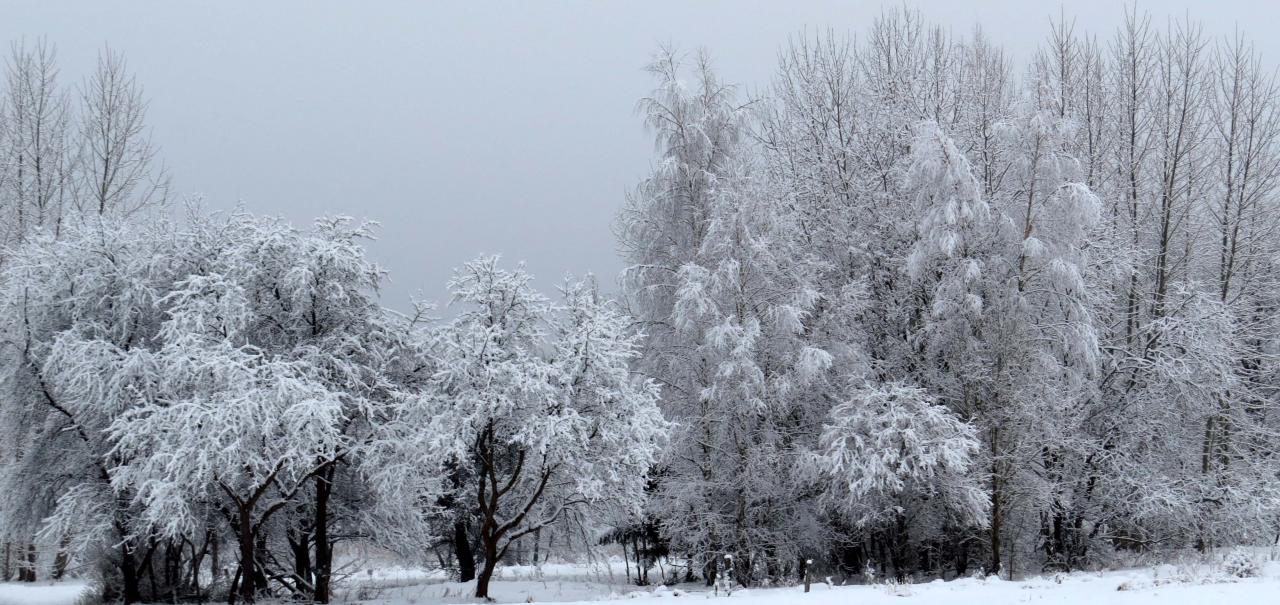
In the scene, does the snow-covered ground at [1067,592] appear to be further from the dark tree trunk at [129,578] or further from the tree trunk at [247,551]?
the dark tree trunk at [129,578]

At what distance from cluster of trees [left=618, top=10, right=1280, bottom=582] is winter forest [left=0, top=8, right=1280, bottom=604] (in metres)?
0.10

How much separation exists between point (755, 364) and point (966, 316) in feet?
14.6

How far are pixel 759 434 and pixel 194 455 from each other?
10808 millimetres

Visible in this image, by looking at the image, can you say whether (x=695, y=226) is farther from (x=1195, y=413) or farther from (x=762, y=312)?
(x=1195, y=413)

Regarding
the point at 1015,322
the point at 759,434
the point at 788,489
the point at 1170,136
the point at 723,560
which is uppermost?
the point at 1170,136

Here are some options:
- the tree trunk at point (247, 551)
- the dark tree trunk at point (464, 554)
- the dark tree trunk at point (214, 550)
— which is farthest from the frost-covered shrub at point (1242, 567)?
the dark tree trunk at point (464, 554)

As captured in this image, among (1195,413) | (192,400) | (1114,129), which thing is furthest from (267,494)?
(1114,129)

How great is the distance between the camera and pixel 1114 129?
72.0 feet

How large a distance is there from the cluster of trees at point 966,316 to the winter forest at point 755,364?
Result: 0.32 feet

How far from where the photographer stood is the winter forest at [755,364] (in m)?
15.5

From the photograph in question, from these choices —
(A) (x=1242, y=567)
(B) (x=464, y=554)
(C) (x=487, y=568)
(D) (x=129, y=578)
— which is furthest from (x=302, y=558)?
(A) (x=1242, y=567)

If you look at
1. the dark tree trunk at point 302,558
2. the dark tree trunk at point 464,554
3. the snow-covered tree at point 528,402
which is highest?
the snow-covered tree at point 528,402

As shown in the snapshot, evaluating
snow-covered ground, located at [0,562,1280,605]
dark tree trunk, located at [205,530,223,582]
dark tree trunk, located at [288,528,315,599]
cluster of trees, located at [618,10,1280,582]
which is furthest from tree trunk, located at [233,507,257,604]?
cluster of trees, located at [618,10,1280,582]

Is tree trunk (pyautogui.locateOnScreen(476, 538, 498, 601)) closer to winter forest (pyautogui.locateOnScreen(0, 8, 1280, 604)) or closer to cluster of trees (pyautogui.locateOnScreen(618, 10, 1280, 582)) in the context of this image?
winter forest (pyautogui.locateOnScreen(0, 8, 1280, 604))
